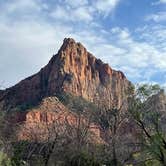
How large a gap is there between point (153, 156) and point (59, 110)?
53828mm

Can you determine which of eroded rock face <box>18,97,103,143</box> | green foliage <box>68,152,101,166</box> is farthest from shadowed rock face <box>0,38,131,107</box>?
green foliage <box>68,152,101,166</box>

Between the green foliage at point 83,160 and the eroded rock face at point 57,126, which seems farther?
the eroded rock face at point 57,126

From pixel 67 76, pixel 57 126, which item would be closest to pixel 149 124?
pixel 57 126

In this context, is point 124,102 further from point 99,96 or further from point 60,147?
point 60,147

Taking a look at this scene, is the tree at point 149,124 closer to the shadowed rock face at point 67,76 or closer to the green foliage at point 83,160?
the green foliage at point 83,160

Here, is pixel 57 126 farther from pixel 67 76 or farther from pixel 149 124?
pixel 67 76

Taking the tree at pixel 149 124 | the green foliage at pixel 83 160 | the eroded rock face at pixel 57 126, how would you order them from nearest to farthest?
the tree at pixel 149 124
the green foliage at pixel 83 160
the eroded rock face at pixel 57 126

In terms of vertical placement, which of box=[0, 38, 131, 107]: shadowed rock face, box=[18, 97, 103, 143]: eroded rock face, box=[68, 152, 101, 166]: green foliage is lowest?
box=[68, 152, 101, 166]: green foliage

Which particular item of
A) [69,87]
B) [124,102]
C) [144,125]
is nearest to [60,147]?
[124,102]

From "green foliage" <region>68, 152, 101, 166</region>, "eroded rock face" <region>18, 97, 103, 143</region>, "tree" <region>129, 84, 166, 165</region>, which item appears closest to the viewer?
"tree" <region>129, 84, 166, 165</region>

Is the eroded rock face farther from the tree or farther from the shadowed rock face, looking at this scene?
the shadowed rock face

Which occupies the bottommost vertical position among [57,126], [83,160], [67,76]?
[83,160]

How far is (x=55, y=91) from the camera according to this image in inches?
5930

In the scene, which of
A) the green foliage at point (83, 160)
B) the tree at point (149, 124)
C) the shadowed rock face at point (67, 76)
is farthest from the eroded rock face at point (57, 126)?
the shadowed rock face at point (67, 76)
